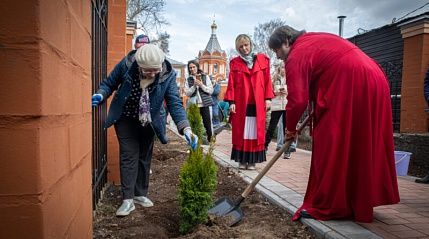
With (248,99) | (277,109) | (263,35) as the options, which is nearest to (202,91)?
(277,109)

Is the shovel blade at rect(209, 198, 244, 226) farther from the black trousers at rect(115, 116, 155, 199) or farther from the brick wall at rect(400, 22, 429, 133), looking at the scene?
the brick wall at rect(400, 22, 429, 133)

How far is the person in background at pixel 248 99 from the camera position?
194 inches

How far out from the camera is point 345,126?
2.66 m

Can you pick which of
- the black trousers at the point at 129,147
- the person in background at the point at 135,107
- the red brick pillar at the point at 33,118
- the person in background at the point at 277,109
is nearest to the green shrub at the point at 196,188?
the person in background at the point at 135,107

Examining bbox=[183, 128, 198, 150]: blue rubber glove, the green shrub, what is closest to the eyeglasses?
bbox=[183, 128, 198, 150]: blue rubber glove

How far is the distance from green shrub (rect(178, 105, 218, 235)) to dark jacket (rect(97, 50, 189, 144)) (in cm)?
49

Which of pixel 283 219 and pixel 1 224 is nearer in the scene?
pixel 1 224

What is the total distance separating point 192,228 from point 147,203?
88cm

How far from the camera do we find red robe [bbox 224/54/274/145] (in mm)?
4926

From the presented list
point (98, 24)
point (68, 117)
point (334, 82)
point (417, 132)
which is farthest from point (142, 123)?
point (417, 132)

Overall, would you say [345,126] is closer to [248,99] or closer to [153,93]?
[153,93]

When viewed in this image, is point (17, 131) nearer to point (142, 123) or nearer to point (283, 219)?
point (142, 123)

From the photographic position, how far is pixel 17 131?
2.47 ft

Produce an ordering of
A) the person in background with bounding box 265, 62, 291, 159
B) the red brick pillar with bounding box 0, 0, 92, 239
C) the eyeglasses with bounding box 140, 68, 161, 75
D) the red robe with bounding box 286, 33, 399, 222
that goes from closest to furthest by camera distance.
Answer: the red brick pillar with bounding box 0, 0, 92, 239 → the red robe with bounding box 286, 33, 399, 222 → the eyeglasses with bounding box 140, 68, 161, 75 → the person in background with bounding box 265, 62, 291, 159
